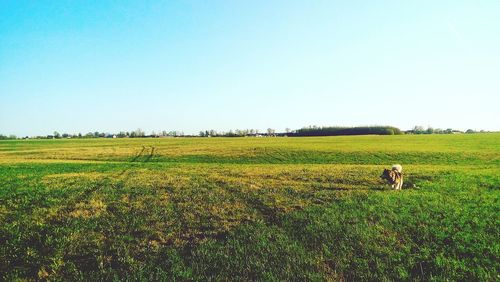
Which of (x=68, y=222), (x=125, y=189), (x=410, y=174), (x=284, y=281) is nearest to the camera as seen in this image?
(x=284, y=281)

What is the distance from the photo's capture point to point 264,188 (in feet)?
70.9

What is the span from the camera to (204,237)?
1208 centimetres

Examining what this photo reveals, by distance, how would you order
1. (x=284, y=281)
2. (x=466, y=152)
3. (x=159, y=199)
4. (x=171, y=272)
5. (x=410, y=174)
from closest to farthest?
(x=284, y=281) → (x=171, y=272) → (x=159, y=199) → (x=410, y=174) → (x=466, y=152)

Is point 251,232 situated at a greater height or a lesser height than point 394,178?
lesser

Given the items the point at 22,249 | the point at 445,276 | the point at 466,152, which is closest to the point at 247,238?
the point at 445,276

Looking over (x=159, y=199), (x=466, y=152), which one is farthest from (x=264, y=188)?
(x=466, y=152)

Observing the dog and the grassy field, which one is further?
the dog

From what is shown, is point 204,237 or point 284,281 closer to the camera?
point 284,281

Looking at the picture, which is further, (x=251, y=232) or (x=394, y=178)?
(x=394, y=178)

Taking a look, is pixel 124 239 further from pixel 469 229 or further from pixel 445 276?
pixel 469 229

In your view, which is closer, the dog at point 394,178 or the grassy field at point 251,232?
the grassy field at point 251,232

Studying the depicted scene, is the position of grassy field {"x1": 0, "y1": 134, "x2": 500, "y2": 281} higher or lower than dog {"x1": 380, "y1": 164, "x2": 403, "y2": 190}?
lower

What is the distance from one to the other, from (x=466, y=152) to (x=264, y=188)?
4183 centimetres

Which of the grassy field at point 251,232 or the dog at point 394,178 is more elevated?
the dog at point 394,178
